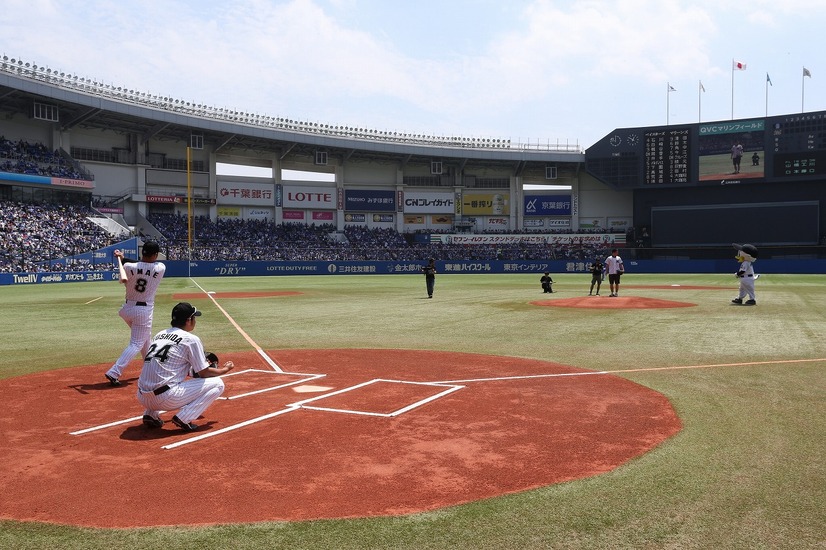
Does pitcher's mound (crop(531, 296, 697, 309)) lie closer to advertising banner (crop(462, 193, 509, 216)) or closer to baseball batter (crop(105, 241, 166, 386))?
baseball batter (crop(105, 241, 166, 386))

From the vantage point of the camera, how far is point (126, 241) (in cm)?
5503

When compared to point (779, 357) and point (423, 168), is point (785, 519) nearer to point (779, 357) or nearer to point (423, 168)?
point (779, 357)

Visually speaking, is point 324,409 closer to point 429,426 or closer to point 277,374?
point 429,426

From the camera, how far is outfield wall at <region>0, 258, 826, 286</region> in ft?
183

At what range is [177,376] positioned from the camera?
6949 mm

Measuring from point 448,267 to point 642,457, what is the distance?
2331 inches

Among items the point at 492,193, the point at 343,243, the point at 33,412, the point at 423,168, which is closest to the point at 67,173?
the point at 343,243

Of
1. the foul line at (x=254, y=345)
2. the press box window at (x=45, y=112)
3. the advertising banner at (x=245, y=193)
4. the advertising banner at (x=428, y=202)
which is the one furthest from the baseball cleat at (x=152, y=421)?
the advertising banner at (x=428, y=202)

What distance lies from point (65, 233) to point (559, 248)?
50258 mm

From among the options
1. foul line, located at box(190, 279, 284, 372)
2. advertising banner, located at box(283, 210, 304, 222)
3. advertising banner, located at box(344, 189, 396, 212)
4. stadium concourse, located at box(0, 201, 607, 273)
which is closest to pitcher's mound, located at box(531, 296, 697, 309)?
foul line, located at box(190, 279, 284, 372)

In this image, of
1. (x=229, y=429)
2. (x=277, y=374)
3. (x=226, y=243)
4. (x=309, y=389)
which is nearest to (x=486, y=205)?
(x=226, y=243)

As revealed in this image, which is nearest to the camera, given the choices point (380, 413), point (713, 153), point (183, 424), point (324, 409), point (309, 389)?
point (183, 424)

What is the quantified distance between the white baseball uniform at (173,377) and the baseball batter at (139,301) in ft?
8.82

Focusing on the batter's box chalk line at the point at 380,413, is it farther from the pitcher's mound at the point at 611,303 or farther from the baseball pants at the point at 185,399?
the pitcher's mound at the point at 611,303
